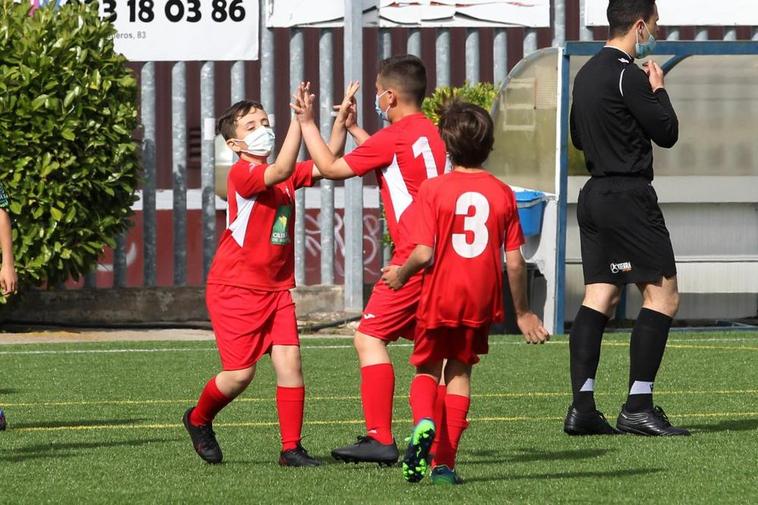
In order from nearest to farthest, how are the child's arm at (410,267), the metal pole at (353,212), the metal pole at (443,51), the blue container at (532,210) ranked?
1. the child's arm at (410,267)
2. the blue container at (532,210)
3. the metal pole at (353,212)
4. the metal pole at (443,51)

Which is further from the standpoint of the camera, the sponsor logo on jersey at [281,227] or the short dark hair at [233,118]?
the short dark hair at [233,118]

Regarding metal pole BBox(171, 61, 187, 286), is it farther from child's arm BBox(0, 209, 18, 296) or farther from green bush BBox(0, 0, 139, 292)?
child's arm BBox(0, 209, 18, 296)

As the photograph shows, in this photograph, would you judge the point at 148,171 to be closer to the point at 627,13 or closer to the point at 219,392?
the point at 627,13

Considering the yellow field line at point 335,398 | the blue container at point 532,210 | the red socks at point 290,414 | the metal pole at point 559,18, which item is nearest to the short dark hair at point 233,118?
the red socks at point 290,414

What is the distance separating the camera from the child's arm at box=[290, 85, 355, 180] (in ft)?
21.5

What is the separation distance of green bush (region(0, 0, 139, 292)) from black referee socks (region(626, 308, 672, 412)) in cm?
716

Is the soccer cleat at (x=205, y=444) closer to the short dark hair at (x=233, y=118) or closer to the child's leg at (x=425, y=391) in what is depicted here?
the child's leg at (x=425, y=391)

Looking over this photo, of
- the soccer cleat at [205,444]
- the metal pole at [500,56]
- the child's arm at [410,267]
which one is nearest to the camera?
the child's arm at [410,267]

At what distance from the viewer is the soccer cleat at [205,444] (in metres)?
6.77

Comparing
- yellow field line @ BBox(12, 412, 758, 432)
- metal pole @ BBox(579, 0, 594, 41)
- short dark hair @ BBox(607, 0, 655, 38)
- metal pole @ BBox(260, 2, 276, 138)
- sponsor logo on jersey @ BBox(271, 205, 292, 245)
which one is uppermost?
metal pole @ BBox(579, 0, 594, 41)

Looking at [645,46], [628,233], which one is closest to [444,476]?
[628,233]

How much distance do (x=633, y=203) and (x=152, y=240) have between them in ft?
28.1

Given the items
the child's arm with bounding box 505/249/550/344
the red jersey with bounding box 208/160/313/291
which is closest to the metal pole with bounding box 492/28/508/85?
the red jersey with bounding box 208/160/313/291

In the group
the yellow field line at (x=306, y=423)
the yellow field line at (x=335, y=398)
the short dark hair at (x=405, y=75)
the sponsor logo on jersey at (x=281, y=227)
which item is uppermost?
the short dark hair at (x=405, y=75)
